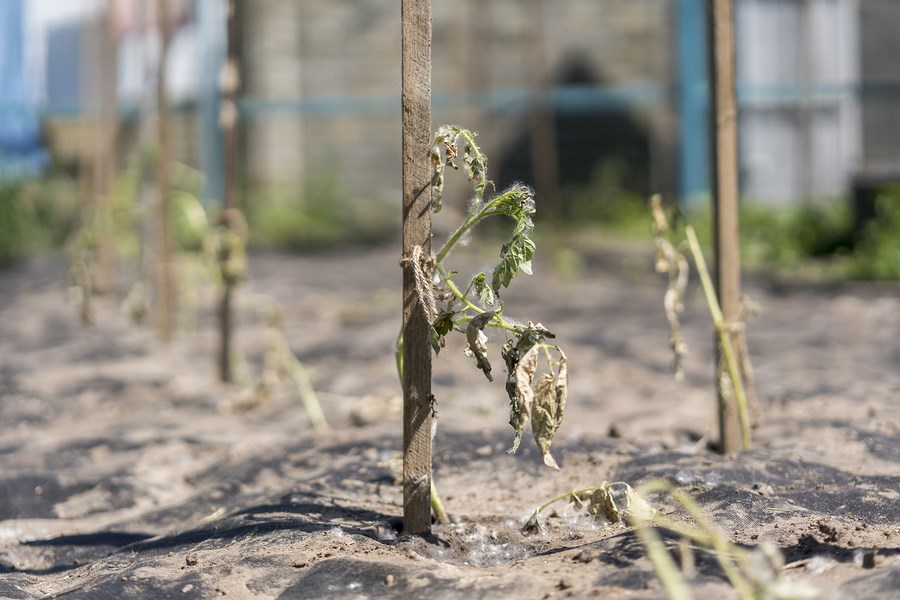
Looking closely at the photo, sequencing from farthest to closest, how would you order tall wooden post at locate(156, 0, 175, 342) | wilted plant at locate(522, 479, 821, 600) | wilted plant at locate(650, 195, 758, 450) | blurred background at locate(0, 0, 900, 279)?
blurred background at locate(0, 0, 900, 279)
tall wooden post at locate(156, 0, 175, 342)
wilted plant at locate(650, 195, 758, 450)
wilted plant at locate(522, 479, 821, 600)

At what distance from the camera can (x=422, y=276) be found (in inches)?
86.0

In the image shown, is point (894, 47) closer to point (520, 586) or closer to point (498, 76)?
point (498, 76)

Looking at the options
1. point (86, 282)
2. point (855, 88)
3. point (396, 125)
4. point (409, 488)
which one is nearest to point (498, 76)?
point (396, 125)

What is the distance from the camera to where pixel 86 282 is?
4375 mm

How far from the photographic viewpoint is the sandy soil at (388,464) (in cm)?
205

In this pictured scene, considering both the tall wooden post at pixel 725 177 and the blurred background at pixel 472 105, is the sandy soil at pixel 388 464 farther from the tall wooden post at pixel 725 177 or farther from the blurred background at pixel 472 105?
the blurred background at pixel 472 105

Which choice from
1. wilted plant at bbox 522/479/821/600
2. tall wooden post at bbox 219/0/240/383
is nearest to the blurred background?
tall wooden post at bbox 219/0/240/383

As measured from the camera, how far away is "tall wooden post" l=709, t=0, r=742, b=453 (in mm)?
2787

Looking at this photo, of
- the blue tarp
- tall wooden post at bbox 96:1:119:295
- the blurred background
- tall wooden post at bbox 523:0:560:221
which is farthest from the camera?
the blue tarp

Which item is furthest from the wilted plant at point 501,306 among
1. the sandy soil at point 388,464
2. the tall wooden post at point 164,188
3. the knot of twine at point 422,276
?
the tall wooden post at point 164,188

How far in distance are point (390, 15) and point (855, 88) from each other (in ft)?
14.2

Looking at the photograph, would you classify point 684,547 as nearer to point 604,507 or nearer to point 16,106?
point 604,507

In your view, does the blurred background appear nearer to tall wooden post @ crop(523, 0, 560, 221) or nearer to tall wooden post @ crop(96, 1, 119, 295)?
tall wooden post @ crop(523, 0, 560, 221)

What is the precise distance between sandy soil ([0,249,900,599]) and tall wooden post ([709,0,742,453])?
0.44ft
